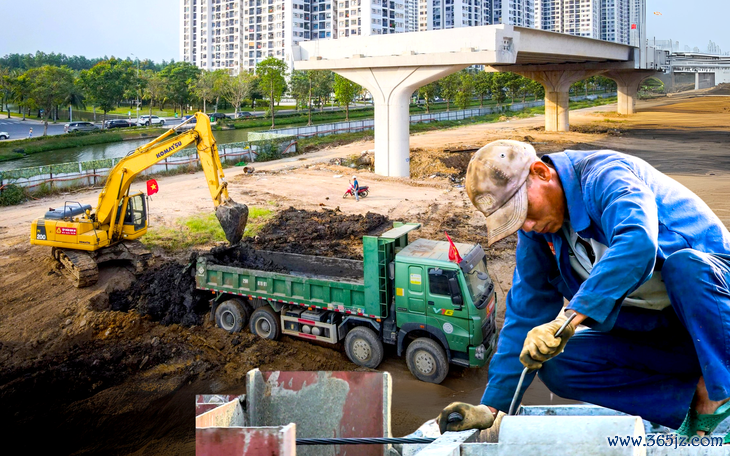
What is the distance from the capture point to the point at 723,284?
2373 millimetres

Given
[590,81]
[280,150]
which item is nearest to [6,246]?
[280,150]

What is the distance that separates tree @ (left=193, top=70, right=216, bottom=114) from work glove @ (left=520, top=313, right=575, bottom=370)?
7363cm

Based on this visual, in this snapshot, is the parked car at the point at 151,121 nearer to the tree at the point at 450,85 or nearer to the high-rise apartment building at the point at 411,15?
the tree at the point at 450,85

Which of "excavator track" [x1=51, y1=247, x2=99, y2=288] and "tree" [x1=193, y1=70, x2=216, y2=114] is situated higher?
"tree" [x1=193, y1=70, x2=216, y2=114]

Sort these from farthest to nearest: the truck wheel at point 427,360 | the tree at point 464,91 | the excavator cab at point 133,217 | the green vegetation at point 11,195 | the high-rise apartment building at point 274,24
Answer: the high-rise apartment building at point 274,24
the tree at point 464,91
the green vegetation at point 11,195
the excavator cab at point 133,217
the truck wheel at point 427,360

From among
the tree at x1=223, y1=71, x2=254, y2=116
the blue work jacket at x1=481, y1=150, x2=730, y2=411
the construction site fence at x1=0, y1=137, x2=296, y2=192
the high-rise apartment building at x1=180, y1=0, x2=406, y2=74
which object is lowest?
the blue work jacket at x1=481, y1=150, x2=730, y2=411

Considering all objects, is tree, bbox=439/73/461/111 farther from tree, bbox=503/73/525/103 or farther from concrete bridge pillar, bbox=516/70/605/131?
concrete bridge pillar, bbox=516/70/605/131

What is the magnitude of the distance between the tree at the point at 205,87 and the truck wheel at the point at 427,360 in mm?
65703

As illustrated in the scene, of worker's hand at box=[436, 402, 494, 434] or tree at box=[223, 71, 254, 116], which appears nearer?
worker's hand at box=[436, 402, 494, 434]

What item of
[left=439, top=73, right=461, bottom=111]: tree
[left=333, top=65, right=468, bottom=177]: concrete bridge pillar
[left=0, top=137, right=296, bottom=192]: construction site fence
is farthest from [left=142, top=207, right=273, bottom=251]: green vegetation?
[left=439, top=73, right=461, bottom=111]: tree

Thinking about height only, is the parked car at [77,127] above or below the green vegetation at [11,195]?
above

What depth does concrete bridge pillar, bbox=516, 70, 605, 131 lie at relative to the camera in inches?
2137

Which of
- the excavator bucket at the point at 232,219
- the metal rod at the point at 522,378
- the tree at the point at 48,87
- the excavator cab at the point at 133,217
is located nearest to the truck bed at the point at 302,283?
the excavator bucket at the point at 232,219

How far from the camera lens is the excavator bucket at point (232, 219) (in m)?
16.4
